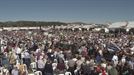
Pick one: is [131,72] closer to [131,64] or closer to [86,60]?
[131,64]

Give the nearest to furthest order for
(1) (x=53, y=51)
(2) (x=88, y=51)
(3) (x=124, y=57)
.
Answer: (3) (x=124, y=57), (1) (x=53, y=51), (2) (x=88, y=51)

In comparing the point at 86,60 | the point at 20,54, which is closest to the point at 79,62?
the point at 86,60

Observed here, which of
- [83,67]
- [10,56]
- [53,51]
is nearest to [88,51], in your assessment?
[53,51]

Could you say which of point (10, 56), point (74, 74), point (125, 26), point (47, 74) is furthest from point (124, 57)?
point (125, 26)

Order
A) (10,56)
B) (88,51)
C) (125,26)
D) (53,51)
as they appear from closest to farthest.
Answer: (10,56), (53,51), (88,51), (125,26)

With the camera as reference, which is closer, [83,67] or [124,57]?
[83,67]

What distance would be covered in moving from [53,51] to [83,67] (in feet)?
16.9

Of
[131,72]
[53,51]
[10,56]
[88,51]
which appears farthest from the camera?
[88,51]

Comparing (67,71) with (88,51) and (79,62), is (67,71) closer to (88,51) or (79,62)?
(79,62)

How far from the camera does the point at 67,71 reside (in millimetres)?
17125

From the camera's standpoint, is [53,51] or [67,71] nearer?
[67,71]

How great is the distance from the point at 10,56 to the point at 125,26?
3471 cm

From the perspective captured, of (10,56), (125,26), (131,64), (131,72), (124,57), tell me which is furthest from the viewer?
(125,26)

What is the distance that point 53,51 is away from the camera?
21.6 meters
